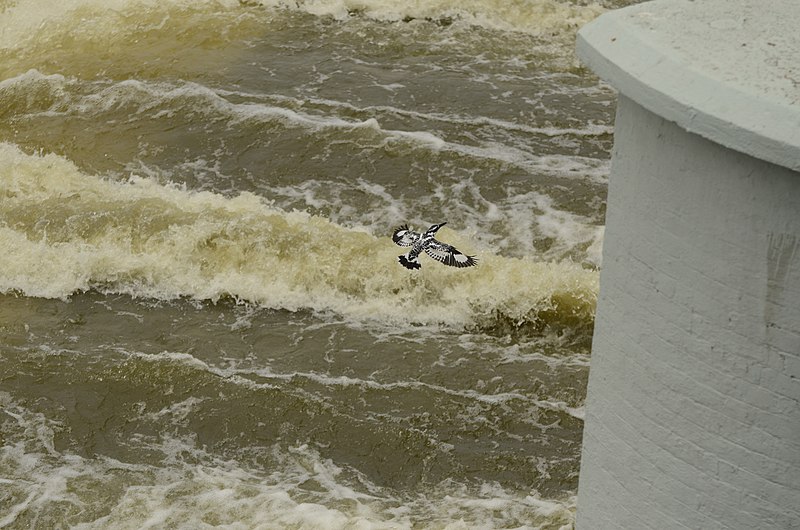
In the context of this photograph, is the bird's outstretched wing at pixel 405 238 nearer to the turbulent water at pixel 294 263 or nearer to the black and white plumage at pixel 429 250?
the black and white plumage at pixel 429 250

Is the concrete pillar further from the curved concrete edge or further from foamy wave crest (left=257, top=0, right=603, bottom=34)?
foamy wave crest (left=257, top=0, right=603, bottom=34)

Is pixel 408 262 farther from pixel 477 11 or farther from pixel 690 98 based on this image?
pixel 477 11

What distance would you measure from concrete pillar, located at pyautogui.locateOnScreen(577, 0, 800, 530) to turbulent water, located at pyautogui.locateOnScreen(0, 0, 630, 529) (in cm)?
255

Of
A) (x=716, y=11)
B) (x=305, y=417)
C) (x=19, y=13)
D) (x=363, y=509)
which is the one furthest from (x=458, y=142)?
(x=716, y=11)

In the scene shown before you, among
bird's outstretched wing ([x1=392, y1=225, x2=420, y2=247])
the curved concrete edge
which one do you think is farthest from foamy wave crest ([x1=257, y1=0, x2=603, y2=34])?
the curved concrete edge

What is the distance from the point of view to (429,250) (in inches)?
278

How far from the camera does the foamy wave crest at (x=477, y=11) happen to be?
12242 mm

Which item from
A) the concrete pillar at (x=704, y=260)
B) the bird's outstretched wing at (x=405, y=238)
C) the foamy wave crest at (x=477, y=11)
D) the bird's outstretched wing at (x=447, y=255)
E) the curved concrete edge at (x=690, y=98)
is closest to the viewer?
the curved concrete edge at (x=690, y=98)

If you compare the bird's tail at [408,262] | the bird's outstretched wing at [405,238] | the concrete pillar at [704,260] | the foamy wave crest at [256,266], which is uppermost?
the concrete pillar at [704,260]

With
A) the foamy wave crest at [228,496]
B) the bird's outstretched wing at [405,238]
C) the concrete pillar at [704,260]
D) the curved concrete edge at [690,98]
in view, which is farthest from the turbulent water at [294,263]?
the curved concrete edge at [690,98]

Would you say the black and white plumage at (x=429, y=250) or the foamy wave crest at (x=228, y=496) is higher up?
the black and white plumage at (x=429, y=250)

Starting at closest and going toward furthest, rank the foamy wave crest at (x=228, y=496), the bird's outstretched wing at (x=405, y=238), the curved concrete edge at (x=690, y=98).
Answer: the curved concrete edge at (x=690, y=98), the foamy wave crest at (x=228, y=496), the bird's outstretched wing at (x=405, y=238)

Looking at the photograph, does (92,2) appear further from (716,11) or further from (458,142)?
(716,11)

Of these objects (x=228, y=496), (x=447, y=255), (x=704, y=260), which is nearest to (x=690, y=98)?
(x=704, y=260)
